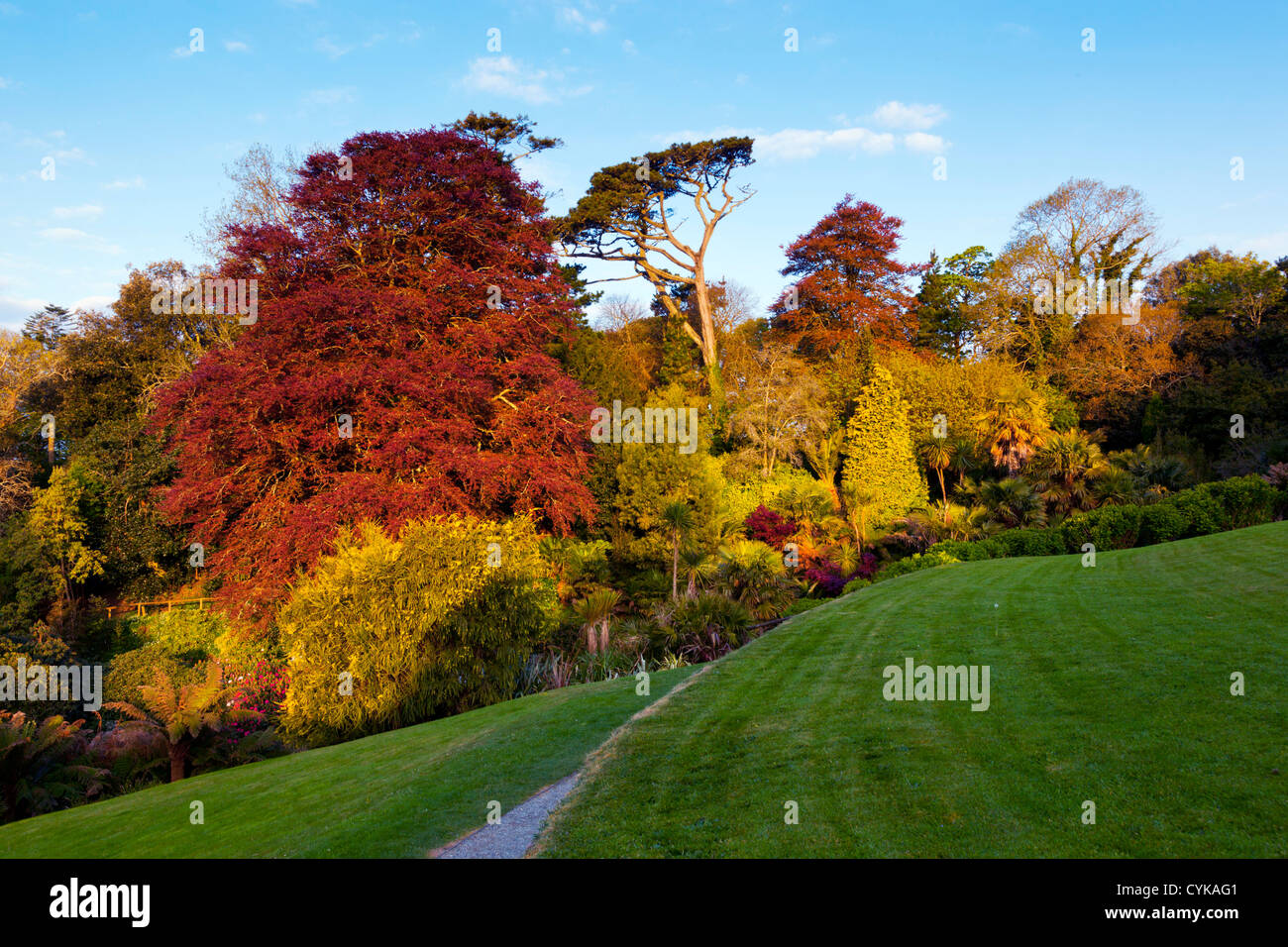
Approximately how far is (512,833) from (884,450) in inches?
965

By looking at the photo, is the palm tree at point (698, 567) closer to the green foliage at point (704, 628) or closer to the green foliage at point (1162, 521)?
the green foliage at point (704, 628)

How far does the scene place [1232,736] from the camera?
4.72 meters

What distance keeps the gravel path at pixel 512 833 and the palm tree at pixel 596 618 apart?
344 inches

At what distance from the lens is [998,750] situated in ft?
17.0

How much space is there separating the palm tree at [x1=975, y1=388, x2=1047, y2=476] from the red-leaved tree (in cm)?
851

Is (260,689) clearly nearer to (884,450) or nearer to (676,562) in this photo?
(676,562)

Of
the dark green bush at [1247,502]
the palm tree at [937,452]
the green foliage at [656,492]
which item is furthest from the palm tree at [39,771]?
the palm tree at [937,452]

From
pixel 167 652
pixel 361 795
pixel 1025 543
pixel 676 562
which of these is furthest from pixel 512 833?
pixel 167 652

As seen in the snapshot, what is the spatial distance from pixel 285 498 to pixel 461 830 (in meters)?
12.5

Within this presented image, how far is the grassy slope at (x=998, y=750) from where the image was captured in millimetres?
3984

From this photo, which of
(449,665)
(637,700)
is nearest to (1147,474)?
(637,700)
